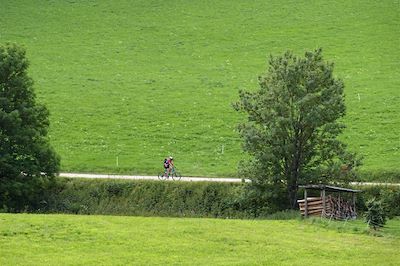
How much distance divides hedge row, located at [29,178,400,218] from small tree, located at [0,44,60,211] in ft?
5.36

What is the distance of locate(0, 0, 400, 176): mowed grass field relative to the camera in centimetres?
6131

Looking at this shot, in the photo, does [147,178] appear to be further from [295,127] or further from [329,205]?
[329,205]

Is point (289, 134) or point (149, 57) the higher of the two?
point (149, 57)

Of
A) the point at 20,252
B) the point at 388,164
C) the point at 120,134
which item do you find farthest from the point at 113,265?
the point at 120,134

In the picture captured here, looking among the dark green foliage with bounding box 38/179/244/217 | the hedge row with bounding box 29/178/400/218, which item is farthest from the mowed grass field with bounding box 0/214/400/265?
the dark green foliage with bounding box 38/179/244/217

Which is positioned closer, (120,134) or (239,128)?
(239,128)

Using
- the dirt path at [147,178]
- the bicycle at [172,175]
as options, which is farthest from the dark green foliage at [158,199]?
the bicycle at [172,175]

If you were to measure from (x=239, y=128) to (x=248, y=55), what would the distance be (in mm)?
40965

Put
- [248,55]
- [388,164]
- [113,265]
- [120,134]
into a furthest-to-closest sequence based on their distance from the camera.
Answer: [248,55]
[120,134]
[388,164]
[113,265]

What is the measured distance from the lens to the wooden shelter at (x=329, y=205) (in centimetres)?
4331

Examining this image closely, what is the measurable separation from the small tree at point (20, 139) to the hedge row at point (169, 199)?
1.64 m

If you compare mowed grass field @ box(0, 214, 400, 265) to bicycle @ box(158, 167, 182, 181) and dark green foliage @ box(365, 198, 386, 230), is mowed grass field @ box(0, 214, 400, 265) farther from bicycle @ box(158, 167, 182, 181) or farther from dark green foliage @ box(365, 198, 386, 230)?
bicycle @ box(158, 167, 182, 181)

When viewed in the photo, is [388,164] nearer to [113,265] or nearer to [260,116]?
[260,116]

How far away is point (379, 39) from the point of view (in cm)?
8769
